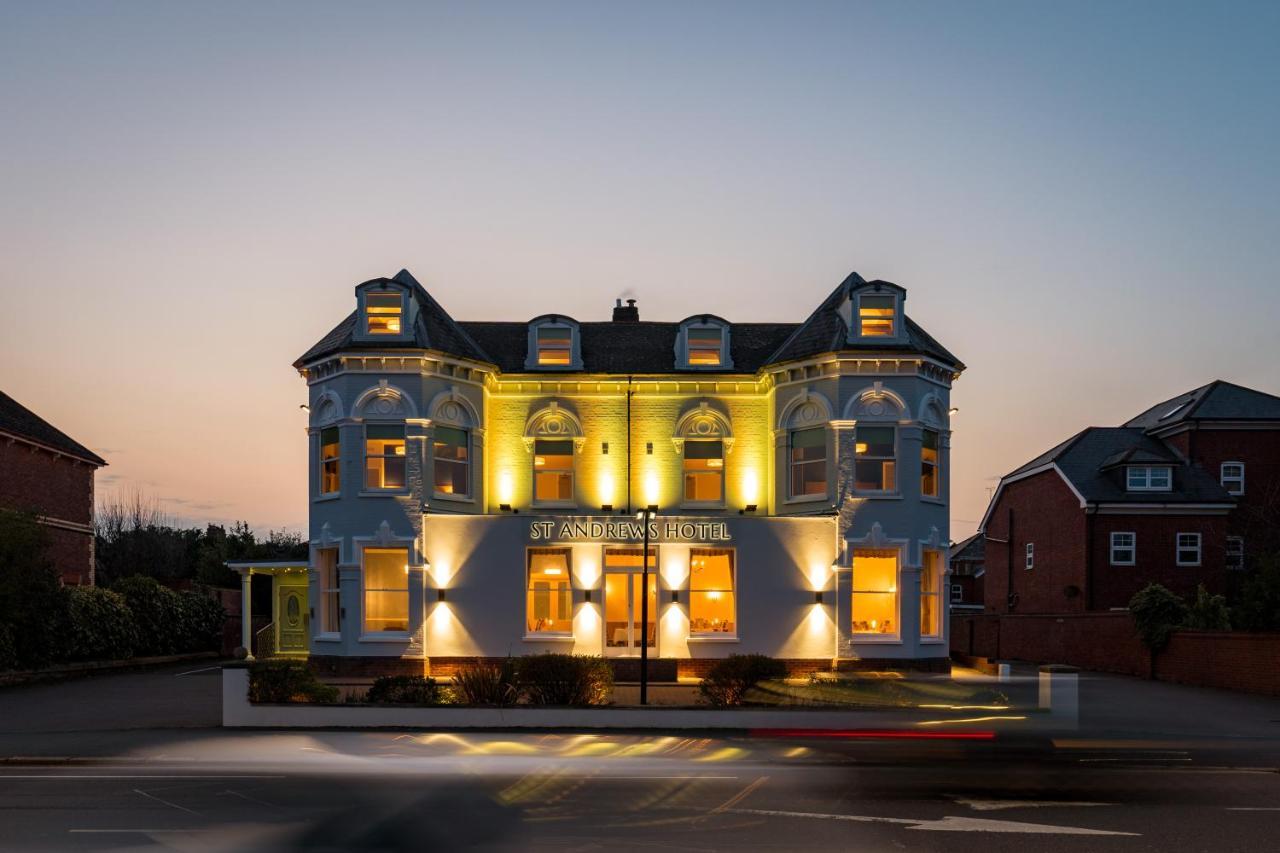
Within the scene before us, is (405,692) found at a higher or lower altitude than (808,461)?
lower

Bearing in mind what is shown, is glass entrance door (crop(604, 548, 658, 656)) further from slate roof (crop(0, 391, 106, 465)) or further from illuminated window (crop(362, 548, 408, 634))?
slate roof (crop(0, 391, 106, 465))

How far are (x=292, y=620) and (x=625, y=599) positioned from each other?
13063mm

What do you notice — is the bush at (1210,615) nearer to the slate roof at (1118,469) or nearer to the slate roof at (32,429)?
the slate roof at (1118,469)

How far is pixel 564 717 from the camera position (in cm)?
2248

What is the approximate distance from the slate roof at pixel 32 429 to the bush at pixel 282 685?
2261 cm

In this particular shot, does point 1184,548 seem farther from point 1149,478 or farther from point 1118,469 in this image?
point 1118,469

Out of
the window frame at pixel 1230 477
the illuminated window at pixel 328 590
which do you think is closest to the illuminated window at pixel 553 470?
the illuminated window at pixel 328 590

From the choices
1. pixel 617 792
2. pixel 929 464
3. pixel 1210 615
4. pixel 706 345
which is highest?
pixel 706 345

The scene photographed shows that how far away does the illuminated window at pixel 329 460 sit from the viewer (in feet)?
108

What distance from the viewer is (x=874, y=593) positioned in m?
32.5

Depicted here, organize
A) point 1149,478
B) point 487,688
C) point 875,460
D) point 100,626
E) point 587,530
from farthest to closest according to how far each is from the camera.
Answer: point 1149,478 → point 100,626 → point 875,460 → point 587,530 → point 487,688

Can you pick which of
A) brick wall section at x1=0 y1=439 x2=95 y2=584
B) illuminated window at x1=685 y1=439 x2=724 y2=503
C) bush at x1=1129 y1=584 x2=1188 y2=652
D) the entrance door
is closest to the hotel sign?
illuminated window at x1=685 y1=439 x2=724 y2=503

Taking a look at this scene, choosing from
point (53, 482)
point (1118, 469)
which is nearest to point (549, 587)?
point (53, 482)

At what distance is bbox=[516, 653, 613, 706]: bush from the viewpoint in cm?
2411
